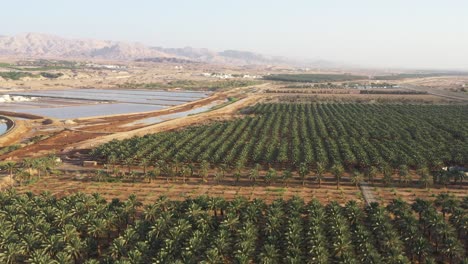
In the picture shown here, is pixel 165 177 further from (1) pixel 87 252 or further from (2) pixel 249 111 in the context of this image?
(2) pixel 249 111

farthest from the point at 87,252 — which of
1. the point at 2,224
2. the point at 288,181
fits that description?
the point at 288,181

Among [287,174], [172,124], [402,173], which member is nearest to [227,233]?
[287,174]

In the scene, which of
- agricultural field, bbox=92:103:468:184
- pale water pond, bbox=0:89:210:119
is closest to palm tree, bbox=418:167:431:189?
agricultural field, bbox=92:103:468:184

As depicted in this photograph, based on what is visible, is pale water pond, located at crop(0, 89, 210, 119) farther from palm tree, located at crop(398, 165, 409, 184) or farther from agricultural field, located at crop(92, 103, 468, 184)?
palm tree, located at crop(398, 165, 409, 184)

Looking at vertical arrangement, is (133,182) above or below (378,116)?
below

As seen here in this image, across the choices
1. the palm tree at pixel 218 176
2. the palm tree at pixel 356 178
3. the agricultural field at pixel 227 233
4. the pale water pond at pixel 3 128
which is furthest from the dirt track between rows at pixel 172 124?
the palm tree at pixel 356 178

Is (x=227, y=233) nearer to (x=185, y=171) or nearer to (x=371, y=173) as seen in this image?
(x=185, y=171)
